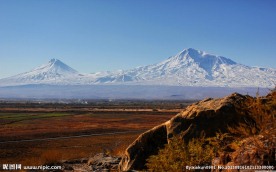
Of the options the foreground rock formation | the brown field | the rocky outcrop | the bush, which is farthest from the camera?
the brown field

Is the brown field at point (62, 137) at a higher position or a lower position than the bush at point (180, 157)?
lower

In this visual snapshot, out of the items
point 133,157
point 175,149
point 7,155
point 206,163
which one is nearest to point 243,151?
point 206,163

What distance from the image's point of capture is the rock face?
10.6m

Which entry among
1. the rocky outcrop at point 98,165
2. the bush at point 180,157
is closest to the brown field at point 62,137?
the rocky outcrop at point 98,165

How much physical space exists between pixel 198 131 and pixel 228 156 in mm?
2609

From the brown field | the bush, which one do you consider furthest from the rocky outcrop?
the bush

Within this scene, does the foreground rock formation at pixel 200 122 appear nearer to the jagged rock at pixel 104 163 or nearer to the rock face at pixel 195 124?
the rock face at pixel 195 124

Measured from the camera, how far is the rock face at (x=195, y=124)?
10.6 metres

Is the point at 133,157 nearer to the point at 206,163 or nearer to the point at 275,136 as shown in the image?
the point at 206,163

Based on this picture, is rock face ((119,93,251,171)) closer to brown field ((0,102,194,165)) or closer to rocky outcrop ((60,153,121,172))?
rocky outcrop ((60,153,121,172))

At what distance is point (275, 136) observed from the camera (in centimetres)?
706

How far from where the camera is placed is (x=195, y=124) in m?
10.8

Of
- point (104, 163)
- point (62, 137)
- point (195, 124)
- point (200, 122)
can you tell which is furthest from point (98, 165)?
point (62, 137)

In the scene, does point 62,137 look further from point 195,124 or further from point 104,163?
point 195,124
